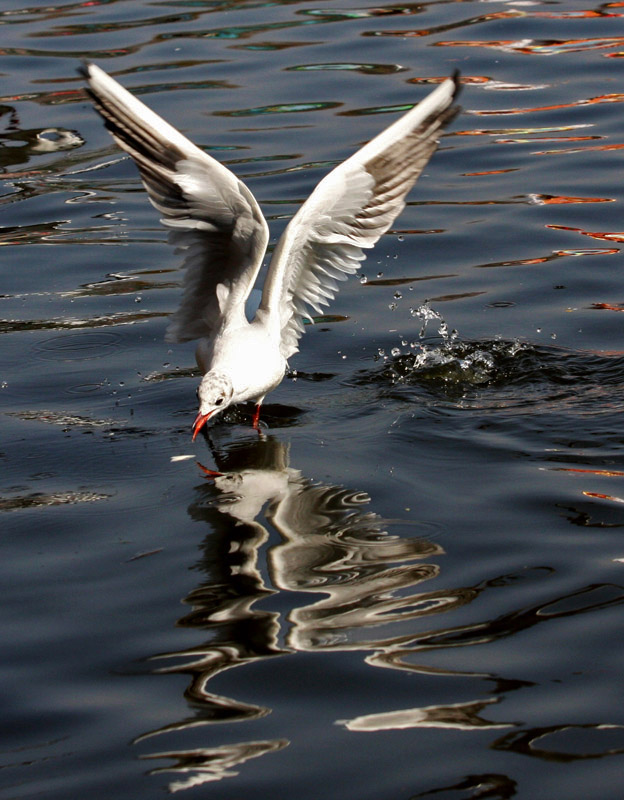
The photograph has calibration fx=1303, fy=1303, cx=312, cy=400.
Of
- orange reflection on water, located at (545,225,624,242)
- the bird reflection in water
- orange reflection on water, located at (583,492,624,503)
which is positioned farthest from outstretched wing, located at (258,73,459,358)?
orange reflection on water, located at (545,225,624,242)

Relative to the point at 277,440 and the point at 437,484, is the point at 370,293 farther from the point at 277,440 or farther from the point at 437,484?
the point at 437,484

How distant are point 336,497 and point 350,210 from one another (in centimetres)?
188

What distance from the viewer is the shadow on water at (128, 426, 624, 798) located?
3723 millimetres

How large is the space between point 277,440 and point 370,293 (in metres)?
2.30

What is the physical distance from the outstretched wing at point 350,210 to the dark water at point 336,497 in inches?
21.1

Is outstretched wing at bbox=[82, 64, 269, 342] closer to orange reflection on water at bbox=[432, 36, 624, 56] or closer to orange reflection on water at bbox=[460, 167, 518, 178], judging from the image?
orange reflection on water at bbox=[460, 167, 518, 178]

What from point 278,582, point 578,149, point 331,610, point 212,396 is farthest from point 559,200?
point 331,610

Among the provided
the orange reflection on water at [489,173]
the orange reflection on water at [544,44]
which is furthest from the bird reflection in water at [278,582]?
the orange reflection on water at [544,44]

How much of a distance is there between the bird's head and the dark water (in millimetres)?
198

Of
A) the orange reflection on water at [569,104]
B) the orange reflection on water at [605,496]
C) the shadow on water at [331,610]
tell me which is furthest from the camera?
the orange reflection on water at [569,104]

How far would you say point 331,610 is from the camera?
4.55 metres

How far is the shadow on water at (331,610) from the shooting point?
3.72 meters

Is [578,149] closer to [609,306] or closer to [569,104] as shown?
[569,104]

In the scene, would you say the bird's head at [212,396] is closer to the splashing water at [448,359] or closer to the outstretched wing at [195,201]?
the outstretched wing at [195,201]
